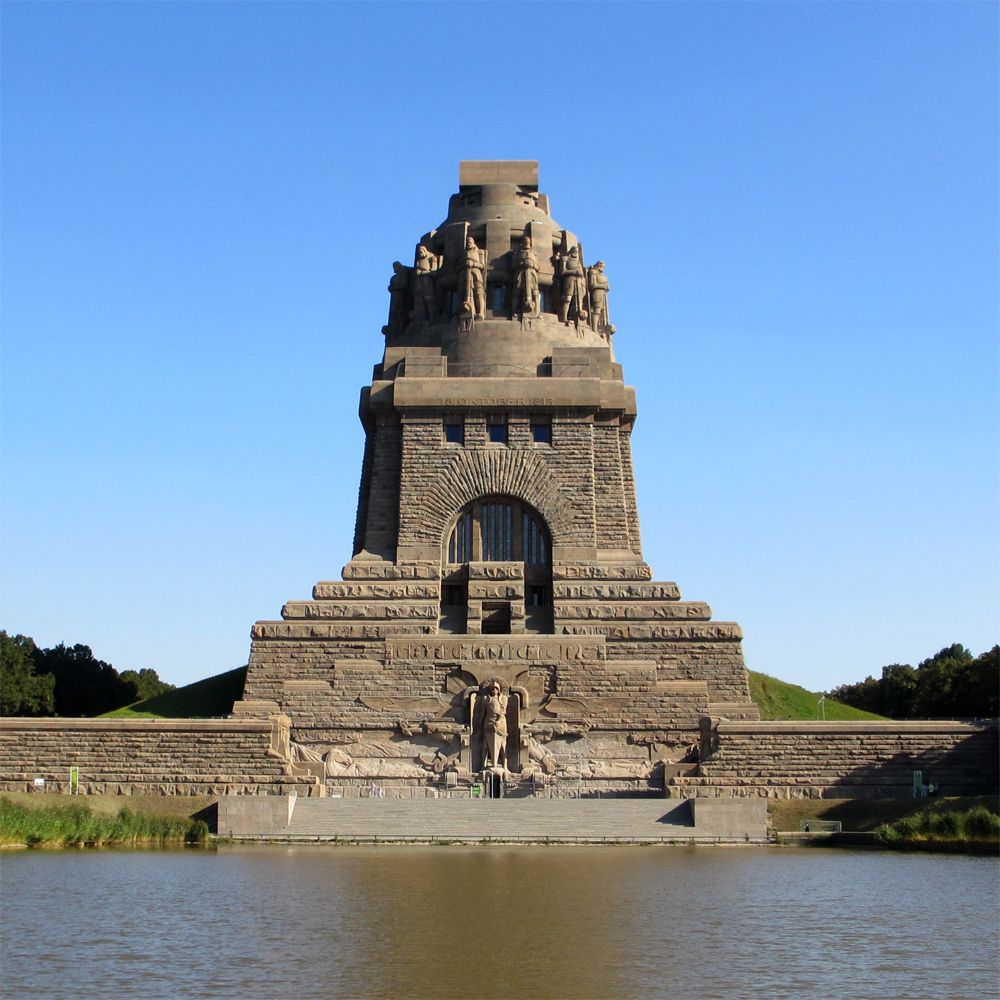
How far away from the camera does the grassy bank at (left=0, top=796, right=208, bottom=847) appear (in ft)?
80.4

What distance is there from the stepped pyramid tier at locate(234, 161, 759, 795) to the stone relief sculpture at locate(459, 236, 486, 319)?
76mm

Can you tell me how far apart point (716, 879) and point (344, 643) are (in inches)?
729

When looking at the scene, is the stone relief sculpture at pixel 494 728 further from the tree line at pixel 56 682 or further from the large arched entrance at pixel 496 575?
the tree line at pixel 56 682

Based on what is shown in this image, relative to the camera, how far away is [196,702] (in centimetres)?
4006

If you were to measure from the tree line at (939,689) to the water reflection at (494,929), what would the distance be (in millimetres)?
25104

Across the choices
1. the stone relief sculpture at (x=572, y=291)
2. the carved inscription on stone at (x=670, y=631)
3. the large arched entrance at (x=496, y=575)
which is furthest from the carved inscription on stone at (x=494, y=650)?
the stone relief sculpture at (x=572, y=291)

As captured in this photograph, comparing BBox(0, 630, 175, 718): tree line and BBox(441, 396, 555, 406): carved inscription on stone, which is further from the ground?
BBox(441, 396, 555, 406): carved inscription on stone

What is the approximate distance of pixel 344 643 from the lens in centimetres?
3641

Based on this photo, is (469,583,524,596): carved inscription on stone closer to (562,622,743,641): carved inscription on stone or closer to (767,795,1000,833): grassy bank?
(562,622,743,641): carved inscription on stone

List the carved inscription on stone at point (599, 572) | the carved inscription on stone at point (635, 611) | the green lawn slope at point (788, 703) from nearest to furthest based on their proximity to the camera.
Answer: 1. the carved inscription on stone at point (635, 611)
2. the carved inscription on stone at point (599, 572)
3. the green lawn slope at point (788, 703)

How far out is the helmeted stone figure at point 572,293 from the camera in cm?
4412

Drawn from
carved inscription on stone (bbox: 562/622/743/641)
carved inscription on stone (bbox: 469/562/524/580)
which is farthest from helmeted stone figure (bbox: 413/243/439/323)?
carved inscription on stone (bbox: 562/622/743/641)

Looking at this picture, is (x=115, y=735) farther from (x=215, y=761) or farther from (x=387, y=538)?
(x=387, y=538)

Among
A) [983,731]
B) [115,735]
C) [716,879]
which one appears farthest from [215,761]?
[983,731]
